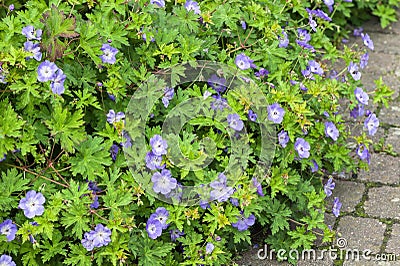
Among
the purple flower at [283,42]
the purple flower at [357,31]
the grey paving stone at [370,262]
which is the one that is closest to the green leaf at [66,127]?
the purple flower at [283,42]

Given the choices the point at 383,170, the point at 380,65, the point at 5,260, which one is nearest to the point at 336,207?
the point at 383,170

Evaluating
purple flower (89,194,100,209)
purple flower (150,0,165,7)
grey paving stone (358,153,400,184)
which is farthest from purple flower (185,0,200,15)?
grey paving stone (358,153,400,184)

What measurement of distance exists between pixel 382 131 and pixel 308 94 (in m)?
0.93

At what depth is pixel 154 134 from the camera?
10.0ft

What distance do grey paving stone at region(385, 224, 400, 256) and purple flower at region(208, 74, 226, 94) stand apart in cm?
109

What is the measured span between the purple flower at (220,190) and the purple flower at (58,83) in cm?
76

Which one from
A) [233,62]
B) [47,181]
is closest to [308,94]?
[233,62]

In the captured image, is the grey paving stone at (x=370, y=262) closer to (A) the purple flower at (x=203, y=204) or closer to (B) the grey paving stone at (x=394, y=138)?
(A) the purple flower at (x=203, y=204)

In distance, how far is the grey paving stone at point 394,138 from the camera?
411 cm

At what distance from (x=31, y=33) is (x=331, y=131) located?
1.54 metres

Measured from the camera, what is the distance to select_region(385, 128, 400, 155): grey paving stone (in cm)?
411

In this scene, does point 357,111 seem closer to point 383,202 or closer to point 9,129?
point 383,202

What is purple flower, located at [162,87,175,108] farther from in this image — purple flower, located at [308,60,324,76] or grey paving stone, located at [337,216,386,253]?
grey paving stone, located at [337,216,386,253]

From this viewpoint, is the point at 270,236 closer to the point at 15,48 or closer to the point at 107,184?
the point at 107,184
